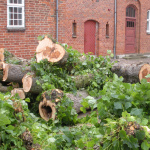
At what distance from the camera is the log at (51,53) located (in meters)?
6.36

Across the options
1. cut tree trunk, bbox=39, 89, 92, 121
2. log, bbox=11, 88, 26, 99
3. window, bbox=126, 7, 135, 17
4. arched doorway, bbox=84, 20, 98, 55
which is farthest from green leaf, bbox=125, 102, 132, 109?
window, bbox=126, 7, 135, 17

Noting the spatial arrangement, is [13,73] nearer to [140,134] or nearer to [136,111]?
[136,111]

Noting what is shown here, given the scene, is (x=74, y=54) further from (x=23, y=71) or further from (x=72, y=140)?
(x=72, y=140)

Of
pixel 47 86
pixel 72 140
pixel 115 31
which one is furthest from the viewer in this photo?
pixel 115 31

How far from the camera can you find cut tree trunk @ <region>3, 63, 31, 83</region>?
6371 mm

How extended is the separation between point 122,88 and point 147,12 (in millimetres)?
19370

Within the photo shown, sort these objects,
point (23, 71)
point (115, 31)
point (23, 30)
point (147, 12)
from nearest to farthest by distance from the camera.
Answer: point (23, 71) → point (23, 30) → point (115, 31) → point (147, 12)

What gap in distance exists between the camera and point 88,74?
6848 mm

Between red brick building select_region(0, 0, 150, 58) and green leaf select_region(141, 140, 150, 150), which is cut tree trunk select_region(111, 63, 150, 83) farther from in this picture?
red brick building select_region(0, 0, 150, 58)

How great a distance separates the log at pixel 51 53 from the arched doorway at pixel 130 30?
46.3 feet

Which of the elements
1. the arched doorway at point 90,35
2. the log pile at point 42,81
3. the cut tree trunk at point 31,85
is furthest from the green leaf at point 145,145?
the arched doorway at point 90,35

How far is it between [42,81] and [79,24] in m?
11.0

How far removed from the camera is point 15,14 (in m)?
12.1

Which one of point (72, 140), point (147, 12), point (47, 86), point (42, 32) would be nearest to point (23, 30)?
point (42, 32)
